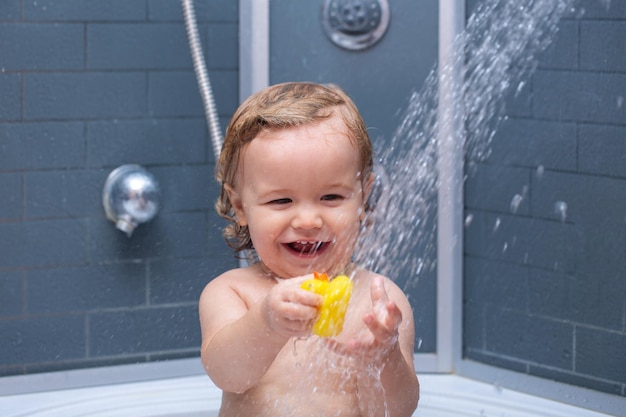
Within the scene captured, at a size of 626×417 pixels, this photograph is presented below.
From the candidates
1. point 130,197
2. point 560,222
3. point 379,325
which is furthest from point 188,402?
point 379,325

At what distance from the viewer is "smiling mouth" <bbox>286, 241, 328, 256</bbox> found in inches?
74.1

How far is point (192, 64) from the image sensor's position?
2.81m

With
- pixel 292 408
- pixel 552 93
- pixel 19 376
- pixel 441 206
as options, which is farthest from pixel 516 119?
pixel 19 376

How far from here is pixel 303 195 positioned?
186cm

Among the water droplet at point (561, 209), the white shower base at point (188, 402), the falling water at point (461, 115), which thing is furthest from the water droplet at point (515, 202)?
the white shower base at point (188, 402)

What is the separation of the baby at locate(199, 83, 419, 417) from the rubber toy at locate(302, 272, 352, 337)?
0.59 feet

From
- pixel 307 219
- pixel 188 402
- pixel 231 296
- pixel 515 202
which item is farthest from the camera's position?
pixel 515 202

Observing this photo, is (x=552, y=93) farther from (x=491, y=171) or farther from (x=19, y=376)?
(x=19, y=376)

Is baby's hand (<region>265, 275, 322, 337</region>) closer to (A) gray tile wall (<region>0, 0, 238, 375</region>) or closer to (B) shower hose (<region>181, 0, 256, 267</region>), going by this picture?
(B) shower hose (<region>181, 0, 256, 267</region>)

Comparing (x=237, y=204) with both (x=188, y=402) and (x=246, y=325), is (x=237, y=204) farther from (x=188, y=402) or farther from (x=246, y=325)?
(x=188, y=402)

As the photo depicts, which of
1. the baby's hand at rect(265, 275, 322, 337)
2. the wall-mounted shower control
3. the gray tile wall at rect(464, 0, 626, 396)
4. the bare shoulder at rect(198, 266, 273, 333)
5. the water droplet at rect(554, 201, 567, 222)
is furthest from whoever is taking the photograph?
the wall-mounted shower control

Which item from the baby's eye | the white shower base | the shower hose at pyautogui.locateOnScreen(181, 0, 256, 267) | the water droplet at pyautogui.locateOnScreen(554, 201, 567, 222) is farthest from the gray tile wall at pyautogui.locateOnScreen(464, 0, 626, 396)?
the baby's eye

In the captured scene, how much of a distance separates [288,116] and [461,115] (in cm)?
98

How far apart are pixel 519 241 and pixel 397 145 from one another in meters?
0.39
